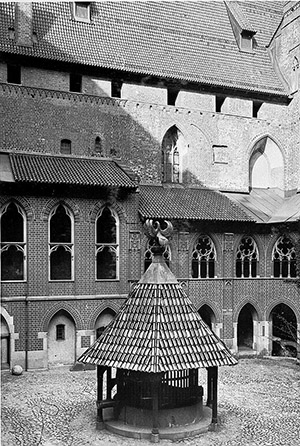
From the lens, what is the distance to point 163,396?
1226 centimetres

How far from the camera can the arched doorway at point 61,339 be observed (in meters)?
20.2

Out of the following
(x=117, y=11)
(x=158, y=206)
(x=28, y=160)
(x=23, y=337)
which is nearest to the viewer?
(x=23, y=337)

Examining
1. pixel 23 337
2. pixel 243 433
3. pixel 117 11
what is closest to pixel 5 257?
pixel 23 337

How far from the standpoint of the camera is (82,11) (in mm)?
26484

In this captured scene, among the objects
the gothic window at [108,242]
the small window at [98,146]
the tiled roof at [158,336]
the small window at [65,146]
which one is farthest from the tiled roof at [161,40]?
the tiled roof at [158,336]

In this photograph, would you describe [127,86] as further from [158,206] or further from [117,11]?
[158,206]

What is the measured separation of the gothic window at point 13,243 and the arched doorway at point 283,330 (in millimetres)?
11809

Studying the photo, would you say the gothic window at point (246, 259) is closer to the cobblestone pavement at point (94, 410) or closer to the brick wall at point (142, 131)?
the brick wall at point (142, 131)

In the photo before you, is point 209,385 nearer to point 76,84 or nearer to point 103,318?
point 103,318

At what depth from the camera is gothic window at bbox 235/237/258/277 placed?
24656 mm

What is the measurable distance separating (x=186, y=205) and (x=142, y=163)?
3434 millimetres

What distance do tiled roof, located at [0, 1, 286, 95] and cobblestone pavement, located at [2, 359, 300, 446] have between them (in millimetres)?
14128

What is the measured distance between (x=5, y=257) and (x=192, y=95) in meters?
12.7

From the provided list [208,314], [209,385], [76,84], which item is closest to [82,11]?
[76,84]
